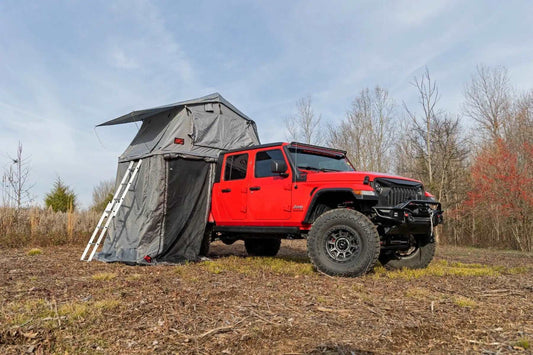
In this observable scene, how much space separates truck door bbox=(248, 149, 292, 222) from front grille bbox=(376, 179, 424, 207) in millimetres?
1491

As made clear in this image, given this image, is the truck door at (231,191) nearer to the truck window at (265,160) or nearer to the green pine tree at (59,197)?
the truck window at (265,160)

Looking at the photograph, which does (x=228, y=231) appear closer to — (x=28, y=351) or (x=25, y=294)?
(x=25, y=294)

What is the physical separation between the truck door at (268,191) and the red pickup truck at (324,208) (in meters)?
0.02

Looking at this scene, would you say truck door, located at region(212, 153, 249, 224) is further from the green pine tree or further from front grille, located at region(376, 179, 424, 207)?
the green pine tree

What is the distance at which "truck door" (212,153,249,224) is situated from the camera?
6.80 m

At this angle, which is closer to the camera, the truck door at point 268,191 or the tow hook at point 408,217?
the tow hook at point 408,217

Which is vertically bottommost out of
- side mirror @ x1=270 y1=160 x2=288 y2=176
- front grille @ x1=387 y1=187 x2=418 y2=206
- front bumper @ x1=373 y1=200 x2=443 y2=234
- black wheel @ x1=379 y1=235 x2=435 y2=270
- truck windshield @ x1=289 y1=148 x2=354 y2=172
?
black wheel @ x1=379 y1=235 x2=435 y2=270

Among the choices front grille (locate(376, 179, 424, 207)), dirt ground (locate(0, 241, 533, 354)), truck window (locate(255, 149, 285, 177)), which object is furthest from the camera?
truck window (locate(255, 149, 285, 177))

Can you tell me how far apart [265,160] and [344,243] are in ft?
7.11

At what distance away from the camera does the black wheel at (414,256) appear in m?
6.08

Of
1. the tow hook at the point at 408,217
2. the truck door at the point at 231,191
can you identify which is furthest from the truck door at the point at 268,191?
the tow hook at the point at 408,217

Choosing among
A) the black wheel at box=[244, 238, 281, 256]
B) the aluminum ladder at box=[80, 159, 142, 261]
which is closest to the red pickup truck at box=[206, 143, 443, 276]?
the black wheel at box=[244, 238, 281, 256]

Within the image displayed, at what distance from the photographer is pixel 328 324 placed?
292cm

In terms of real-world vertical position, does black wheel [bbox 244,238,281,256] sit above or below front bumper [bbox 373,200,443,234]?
below
